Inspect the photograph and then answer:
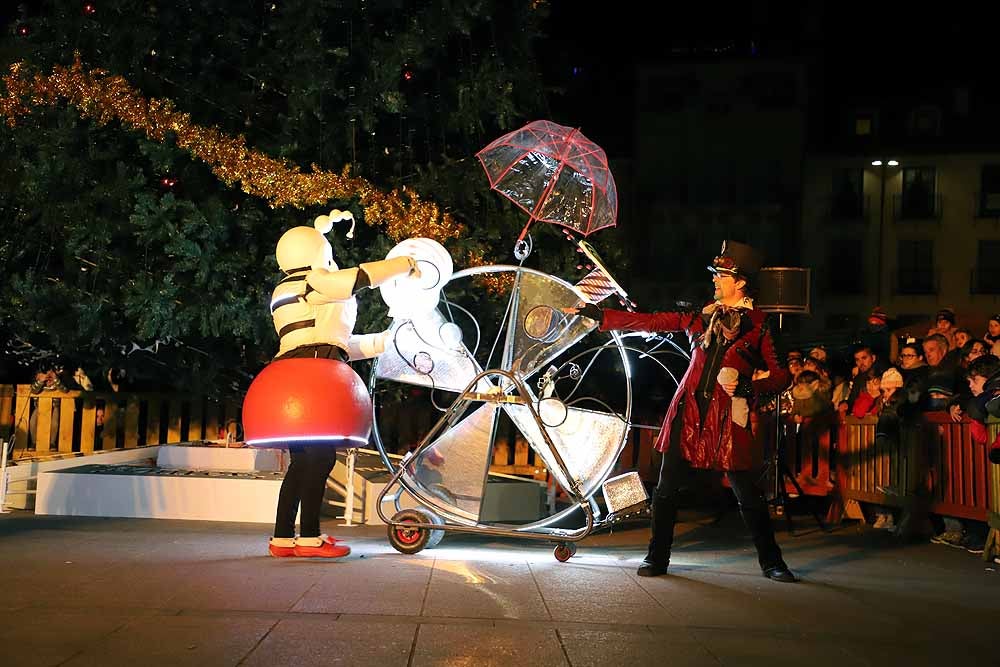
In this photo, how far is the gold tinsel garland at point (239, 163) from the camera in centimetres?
1018

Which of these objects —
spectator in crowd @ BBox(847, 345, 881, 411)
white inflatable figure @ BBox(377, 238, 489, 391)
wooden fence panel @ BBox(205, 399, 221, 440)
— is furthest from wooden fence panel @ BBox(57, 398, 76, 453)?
spectator in crowd @ BBox(847, 345, 881, 411)

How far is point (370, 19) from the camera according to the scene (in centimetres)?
1084

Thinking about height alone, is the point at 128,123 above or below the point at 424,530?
above

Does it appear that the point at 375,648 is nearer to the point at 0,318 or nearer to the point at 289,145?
the point at 289,145

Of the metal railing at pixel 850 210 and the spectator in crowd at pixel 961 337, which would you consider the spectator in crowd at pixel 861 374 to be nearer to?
the spectator in crowd at pixel 961 337

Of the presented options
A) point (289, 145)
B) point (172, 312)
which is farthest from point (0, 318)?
point (289, 145)

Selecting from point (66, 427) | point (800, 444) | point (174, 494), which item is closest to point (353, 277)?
point (174, 494)

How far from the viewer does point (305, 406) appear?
23.8ft

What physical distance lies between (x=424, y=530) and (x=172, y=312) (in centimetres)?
385

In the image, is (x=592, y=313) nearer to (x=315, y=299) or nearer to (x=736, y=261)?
(x=736, y=261)

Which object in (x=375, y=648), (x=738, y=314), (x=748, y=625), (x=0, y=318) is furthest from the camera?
(x=0, y=318)

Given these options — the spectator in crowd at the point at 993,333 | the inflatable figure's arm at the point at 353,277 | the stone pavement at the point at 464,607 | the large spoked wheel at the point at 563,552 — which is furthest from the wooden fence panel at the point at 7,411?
the spectator in crowd at the point at 993,333

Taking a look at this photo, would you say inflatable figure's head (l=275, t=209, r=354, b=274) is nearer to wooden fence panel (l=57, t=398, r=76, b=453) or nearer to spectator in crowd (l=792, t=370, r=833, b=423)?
spectator in crowd (l=792, t=370, r=833, b=423)

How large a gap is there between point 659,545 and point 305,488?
231cm
